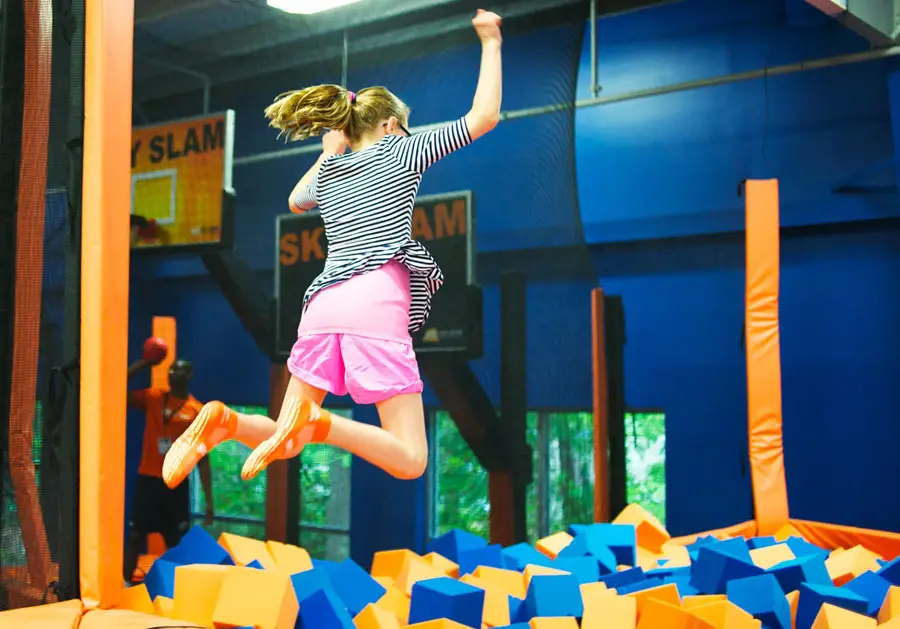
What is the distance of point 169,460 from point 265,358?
151 centimetres

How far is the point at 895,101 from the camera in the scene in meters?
4.29

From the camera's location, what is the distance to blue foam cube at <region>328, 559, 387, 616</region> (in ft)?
8.46

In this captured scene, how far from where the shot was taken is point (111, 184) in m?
2.07

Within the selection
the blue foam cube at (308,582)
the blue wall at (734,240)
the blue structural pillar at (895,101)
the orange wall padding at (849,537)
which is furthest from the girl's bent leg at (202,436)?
the blue structural pillar at (895,101)

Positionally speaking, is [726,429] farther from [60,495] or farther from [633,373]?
[60,495]

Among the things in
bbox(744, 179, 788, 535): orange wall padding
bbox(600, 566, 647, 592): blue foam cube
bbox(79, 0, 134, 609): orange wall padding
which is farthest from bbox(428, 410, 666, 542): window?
bbox(79, 0, 134, 609): orange wall padding

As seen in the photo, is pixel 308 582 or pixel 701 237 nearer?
pixel 308 582

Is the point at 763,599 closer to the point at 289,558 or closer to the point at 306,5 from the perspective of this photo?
the point at 289,558

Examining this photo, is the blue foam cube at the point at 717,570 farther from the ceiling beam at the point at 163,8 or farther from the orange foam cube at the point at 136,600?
the ceiling beam at the point at 163,8

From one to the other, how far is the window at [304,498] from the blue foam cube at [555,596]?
983 millimetres

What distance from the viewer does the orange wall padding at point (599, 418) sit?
159 inches

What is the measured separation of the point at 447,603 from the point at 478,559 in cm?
71

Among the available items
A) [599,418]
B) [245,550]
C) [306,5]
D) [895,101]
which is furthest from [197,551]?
[895,101]

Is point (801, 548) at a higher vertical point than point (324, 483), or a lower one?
lower
